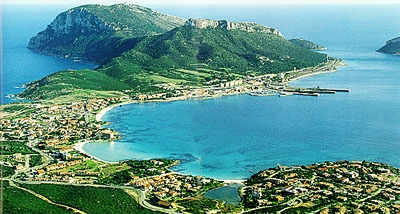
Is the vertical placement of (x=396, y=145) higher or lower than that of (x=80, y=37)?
lower

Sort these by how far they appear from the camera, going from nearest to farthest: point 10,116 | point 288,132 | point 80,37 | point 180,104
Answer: point 288,132 → point 10,116 → point 180,104 → point 80,37

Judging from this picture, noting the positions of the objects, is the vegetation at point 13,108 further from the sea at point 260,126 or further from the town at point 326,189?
the town at point 326,189

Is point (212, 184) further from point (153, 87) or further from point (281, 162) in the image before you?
point (153, 87)

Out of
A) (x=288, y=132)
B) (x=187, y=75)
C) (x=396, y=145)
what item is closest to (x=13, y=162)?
(x=288, y=132)

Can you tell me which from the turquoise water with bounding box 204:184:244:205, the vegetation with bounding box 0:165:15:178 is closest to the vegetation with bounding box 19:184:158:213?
the vegetation with bounding box 0:165:15:178

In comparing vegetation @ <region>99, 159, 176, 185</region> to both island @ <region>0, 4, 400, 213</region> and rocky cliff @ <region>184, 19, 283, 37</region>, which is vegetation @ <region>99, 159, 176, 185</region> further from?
rocky cliff @ <region>184, 19, 283, 37</region>

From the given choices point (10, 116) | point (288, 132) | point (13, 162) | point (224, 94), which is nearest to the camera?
point (13, 162)

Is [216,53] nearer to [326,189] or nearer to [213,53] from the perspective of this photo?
[213,53]
